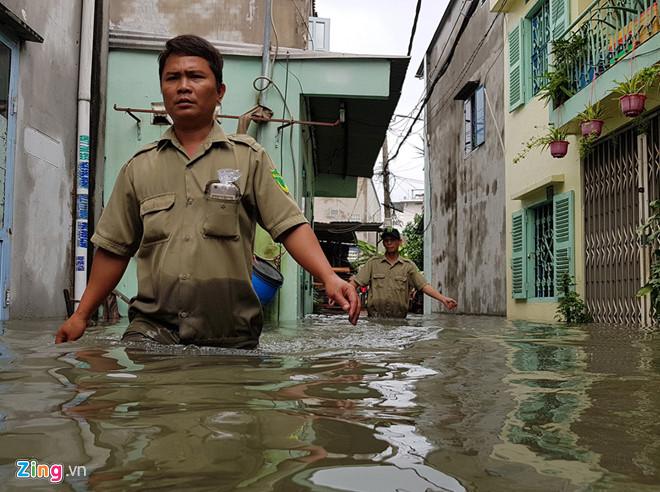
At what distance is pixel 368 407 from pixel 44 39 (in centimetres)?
694

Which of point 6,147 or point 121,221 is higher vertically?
point 6,147

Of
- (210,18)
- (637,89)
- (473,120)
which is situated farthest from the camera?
(473,120)

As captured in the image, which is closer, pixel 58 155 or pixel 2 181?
pixel 2 181

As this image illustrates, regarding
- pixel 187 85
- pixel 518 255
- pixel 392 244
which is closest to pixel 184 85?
pixel 187 85

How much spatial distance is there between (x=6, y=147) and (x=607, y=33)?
23.3 ft

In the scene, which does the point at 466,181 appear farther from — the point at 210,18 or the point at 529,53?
the point at 210,18

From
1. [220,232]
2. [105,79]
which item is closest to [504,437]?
[220,232]

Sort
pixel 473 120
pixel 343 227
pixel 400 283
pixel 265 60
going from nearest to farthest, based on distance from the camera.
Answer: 1. pixel 400 283
2. pixel 265 60
3. pixel 473 120
4. pixel 343 227

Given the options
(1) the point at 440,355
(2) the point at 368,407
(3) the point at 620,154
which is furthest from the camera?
(3) the point at 620,154

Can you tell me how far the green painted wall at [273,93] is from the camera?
880 cm

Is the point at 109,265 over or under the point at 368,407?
over

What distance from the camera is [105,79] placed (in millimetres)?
8828

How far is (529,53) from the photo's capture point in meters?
11.5

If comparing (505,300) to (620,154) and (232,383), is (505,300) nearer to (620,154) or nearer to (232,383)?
(620,154)
